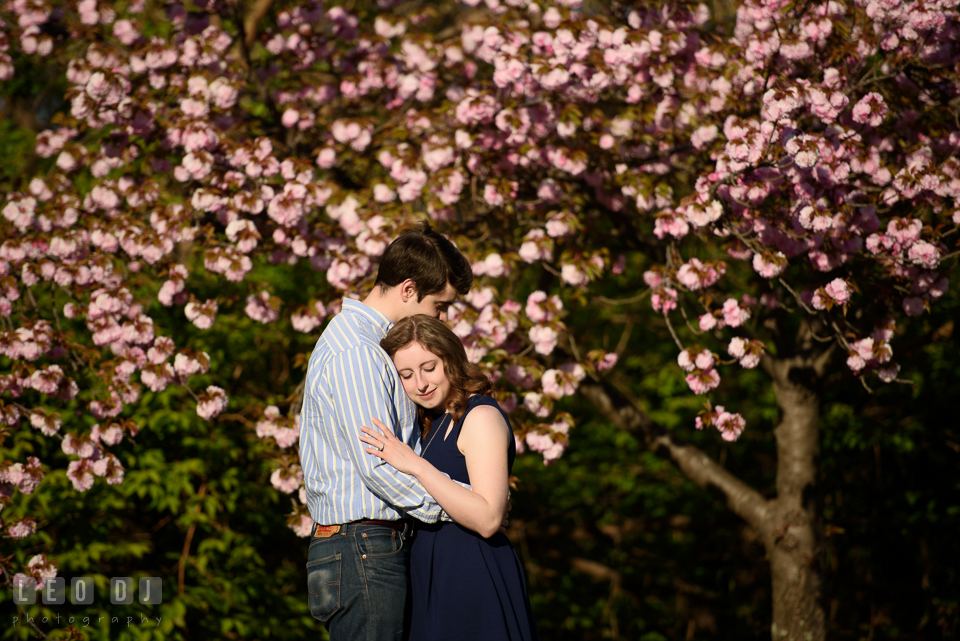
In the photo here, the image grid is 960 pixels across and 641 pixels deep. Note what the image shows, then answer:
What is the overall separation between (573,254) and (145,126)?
252cm

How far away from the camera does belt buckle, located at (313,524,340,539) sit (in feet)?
7.64

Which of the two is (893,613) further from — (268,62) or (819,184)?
(268,62)

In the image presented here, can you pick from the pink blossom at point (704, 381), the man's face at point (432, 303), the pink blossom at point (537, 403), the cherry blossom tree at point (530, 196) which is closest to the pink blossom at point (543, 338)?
the cherry blossom tree at point (530, 196)

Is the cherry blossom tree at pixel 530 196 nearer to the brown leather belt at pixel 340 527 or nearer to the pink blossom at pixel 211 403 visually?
the pink blossom at pixel 211 403

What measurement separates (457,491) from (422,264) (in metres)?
0.77

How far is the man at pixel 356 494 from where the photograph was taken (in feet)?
7.28

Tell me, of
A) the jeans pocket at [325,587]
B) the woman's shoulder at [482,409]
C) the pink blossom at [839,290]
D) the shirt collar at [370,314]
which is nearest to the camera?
the jeans pocket at [325,587]

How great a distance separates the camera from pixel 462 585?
91.7 inches

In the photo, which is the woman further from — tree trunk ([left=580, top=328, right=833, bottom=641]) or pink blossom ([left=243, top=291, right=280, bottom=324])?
tree trunk ([left=580, top=328, right=833, bottom=641])

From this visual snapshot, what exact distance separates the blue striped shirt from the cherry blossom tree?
151cm

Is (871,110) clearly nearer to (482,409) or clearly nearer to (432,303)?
(432,303)

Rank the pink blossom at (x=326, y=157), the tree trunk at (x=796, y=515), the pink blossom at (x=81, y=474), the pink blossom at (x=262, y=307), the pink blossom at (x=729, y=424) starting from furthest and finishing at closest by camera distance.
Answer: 1. the tree trunk at (x=796, y=515)
2. the pink blossom at (x=326, y=157)
3. the pink blossom at (x=262, y=307)
4. the pink blossom at (x=729, y=424)
5. the pink blossom at (x=81, y=474)

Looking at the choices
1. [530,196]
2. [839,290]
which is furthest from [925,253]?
[530,196]

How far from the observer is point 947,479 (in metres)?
6.31
